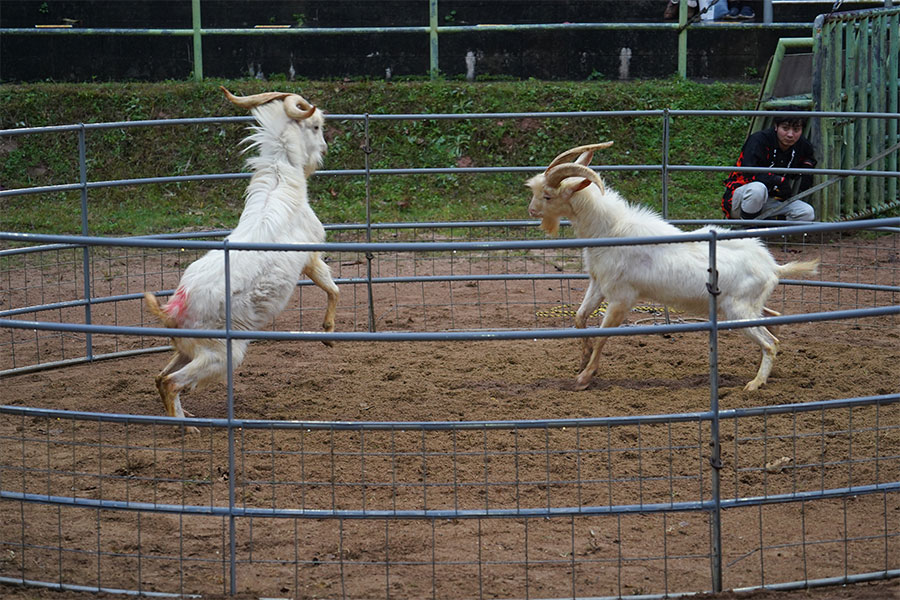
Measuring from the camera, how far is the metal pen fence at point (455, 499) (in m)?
4.35

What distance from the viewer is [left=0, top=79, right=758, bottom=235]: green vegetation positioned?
1295cm

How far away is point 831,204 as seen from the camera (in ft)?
36.1

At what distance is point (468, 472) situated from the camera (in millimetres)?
5652

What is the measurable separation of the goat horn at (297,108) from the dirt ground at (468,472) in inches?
66.5

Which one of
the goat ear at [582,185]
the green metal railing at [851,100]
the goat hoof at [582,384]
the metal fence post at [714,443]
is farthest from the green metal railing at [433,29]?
the metal fence post at [714,443]

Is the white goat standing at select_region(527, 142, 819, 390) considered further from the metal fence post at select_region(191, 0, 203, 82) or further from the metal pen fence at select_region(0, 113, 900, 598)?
the metal fence post at select_region(191, 0, 203, 82)

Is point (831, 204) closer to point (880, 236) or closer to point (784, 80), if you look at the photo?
point (880, 236)

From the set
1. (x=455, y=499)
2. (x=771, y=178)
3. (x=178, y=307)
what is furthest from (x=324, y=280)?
(x=771, y=178)

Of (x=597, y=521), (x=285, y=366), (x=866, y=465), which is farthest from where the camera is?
(x=285, y=366)

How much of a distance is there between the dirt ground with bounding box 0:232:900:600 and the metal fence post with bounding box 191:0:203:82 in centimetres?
699

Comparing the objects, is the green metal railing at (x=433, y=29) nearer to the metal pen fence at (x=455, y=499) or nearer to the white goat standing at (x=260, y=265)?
the white goat standing at (x=260, y=265)

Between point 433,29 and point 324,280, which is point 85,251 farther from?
point 433,29

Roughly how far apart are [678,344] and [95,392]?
13.2ft

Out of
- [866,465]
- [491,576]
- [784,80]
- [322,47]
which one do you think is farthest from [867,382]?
[322,47]
